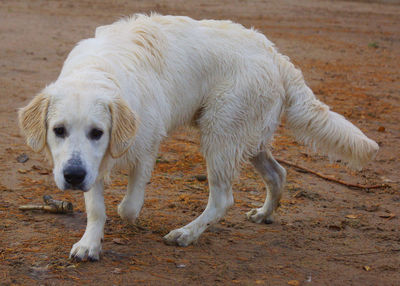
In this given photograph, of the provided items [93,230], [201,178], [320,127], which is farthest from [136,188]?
[201,178]

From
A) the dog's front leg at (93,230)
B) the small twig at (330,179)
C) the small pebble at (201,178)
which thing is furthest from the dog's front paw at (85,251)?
the small twig at (330,179)

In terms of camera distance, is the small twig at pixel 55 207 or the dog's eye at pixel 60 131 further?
the small twig at pixel 55 207

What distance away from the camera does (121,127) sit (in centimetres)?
430

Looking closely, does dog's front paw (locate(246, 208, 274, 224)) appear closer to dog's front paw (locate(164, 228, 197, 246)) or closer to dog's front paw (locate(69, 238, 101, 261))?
dog's front paw (locate(164, 228, 197, 246))

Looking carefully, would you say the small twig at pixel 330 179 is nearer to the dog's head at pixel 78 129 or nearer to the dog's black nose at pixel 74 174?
the dog's head at pixel 78 129

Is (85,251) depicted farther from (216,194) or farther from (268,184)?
(268,184)

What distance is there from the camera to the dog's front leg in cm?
445

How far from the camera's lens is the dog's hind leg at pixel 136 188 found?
485 centimetres

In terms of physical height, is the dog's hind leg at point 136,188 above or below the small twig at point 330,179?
above

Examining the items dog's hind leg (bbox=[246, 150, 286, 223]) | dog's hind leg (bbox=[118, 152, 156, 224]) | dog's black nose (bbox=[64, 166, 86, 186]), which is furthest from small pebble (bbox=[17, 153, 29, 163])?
dog's black nose (bbox=[64, 166, 86, 186])

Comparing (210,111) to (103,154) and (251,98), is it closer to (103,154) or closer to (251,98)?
(251,98)

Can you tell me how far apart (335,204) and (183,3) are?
48.0 ft

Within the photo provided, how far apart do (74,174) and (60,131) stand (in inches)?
13.5

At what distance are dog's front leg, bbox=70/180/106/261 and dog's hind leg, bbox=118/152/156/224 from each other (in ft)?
0.91
